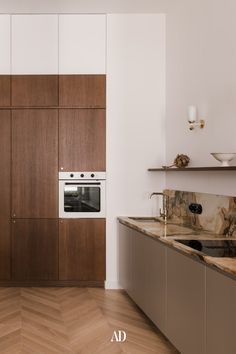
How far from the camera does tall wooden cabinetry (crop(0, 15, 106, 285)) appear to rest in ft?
14.6

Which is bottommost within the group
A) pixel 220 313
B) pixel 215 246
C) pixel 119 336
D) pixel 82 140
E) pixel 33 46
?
pixel 119 336

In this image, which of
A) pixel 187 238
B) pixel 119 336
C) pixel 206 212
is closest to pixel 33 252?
pixel 119 336

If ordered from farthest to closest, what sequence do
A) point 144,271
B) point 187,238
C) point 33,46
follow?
point 33,46 → point 144,271 → point 187,238

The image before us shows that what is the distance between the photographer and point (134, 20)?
4.53 metres

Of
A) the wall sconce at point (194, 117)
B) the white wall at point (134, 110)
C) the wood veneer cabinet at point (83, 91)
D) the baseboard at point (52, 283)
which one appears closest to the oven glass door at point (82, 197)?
the white wall at point (134, 110)

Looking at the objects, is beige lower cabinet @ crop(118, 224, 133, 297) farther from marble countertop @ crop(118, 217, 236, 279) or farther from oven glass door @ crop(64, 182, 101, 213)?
oven glass door @ crop(64, 182, 101, 213)

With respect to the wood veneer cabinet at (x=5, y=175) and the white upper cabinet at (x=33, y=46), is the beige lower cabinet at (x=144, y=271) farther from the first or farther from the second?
the white upper cabinet at (x=33, y=46)

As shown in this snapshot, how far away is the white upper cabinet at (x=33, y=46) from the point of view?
4500 mm

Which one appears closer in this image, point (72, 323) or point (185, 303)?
point (185, 303)

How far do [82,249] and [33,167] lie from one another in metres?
1.06

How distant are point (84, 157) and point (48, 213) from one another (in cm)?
74

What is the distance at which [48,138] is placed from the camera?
448 cm

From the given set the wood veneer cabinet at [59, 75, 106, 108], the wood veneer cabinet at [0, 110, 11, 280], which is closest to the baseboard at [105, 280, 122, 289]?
the wood veneer cabinet at [0, 110, 11, 280]

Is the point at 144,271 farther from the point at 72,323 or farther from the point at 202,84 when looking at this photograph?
the point at 202,84
